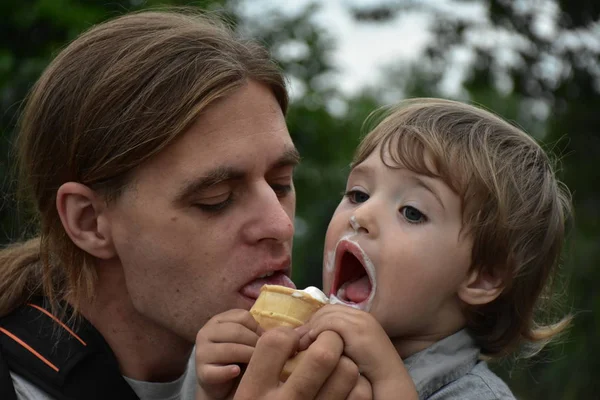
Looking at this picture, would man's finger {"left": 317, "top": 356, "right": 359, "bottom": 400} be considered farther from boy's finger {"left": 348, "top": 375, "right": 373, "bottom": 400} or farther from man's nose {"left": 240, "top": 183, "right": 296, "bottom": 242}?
man's nose {"left": 240, "top": 183, "right": 296, "bottom": 242}

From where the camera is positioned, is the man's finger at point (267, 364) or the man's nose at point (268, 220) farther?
the man's nose at point (268, 220)

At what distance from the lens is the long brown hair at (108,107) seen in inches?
145

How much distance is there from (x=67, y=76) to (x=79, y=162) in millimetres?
373

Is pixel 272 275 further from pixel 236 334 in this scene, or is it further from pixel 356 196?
pixel 236 334

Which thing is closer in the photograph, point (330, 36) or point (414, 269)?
point (414, 269)

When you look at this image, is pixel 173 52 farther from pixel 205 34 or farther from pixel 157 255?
pixel 157 255

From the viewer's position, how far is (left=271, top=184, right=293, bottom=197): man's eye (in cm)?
390

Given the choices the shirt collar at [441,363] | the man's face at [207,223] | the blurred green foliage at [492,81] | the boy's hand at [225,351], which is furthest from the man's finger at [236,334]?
the blurred green foliage at [492,81]

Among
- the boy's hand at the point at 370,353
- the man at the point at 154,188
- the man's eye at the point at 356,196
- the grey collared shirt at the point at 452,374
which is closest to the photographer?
the boy's hand at the point at 370,353

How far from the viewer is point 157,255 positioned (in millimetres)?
3674

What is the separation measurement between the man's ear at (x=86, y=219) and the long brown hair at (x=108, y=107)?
63 mm

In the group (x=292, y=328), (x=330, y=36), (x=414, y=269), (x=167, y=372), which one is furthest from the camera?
(x=330, y=36)

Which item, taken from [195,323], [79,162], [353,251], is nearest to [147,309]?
[195,323]

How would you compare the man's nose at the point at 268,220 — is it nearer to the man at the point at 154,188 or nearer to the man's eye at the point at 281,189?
the man at the point at 154,188
